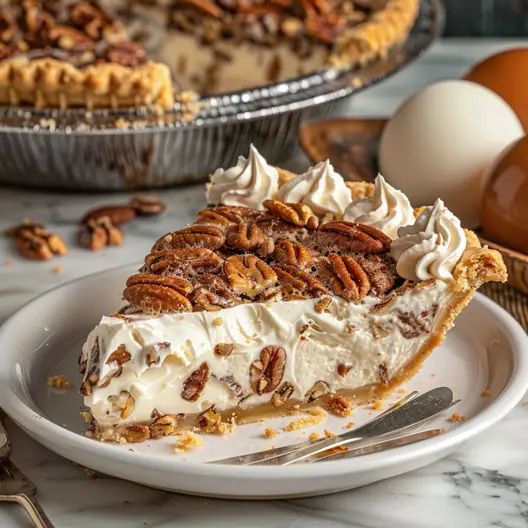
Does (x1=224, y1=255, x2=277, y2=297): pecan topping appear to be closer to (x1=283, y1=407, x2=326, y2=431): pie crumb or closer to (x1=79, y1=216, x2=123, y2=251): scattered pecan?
(x1=283, y1=407, x2=326, y2=431): pie crumb

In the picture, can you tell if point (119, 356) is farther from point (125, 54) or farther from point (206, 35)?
point (206, 35)

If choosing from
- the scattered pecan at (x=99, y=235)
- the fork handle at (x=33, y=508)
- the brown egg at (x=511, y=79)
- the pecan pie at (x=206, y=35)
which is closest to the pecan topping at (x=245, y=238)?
the fork handle at (x=33, y=508)

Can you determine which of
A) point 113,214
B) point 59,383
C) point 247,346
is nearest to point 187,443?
point 247,346

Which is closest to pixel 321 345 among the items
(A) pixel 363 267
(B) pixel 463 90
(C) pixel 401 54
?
(A) pixel 363 267

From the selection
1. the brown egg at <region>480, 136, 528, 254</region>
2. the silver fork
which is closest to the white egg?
the brown egg at <region>480, 136, 528, 254</region>

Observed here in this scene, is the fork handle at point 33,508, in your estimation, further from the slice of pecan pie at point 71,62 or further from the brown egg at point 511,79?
the brown egg at point 511,79

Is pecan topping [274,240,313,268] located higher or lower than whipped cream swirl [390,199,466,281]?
lower

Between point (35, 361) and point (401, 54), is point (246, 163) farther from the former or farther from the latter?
point (401, 54)

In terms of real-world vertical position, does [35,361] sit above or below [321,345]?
below
